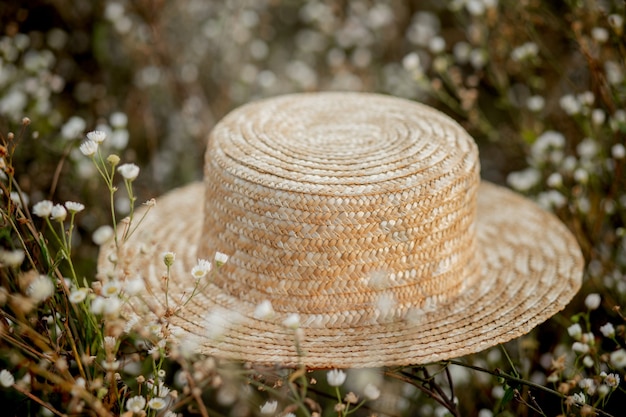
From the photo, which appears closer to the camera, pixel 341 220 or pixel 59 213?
pixel 59 213

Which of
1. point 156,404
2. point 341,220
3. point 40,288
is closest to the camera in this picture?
Answer: point 40,288

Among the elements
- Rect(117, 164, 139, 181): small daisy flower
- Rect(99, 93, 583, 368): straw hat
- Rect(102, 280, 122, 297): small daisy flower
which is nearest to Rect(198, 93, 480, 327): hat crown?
Rect(99, 93, 583, 368): straw hat

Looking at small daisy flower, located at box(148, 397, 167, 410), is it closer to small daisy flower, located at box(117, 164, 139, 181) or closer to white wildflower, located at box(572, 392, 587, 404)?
small daisy flower, located at box(117, 164, 139, 181)

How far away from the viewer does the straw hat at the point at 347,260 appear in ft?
4.00

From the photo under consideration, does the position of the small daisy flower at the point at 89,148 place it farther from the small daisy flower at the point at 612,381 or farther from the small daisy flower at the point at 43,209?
the small daisy flower at the point at 612,381

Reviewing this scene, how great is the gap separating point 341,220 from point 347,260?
9cm

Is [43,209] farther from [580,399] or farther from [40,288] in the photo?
[580,399]

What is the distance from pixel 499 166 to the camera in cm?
284

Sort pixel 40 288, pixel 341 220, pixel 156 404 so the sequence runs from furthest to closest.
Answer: pixel 341 220 → pixel 156 404 → pixel 40 288

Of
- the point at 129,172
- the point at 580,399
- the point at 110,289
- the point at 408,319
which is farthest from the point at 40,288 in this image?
the point at 580,399

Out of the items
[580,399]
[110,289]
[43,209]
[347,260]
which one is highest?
[43,209]

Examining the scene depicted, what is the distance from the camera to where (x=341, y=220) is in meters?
1.22

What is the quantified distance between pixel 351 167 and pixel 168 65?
136 cm

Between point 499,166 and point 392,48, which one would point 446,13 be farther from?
point 499,166
